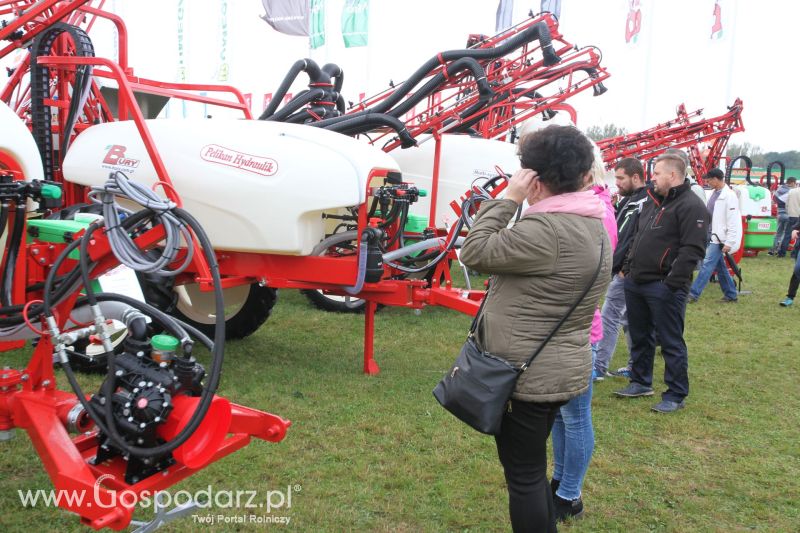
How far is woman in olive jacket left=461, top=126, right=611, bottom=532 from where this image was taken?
200 centimetres

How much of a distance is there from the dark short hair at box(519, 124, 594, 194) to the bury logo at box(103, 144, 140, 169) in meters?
2.73

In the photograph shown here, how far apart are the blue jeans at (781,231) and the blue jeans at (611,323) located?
10165mm

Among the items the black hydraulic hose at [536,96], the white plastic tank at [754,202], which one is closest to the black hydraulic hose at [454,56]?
the black hydraulic hose at [536,96]

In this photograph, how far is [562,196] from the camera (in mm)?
2076

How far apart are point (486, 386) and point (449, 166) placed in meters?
4.97

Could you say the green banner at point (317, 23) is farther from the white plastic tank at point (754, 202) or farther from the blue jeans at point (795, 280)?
the blue jeans at point (795, 280)

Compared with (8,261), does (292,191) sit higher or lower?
higher

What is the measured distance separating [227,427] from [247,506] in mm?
807

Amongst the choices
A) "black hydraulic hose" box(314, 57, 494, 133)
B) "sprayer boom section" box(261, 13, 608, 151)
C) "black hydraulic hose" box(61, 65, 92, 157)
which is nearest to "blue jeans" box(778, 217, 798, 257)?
"sprayer boom section" box(261, 13, 608, 151)

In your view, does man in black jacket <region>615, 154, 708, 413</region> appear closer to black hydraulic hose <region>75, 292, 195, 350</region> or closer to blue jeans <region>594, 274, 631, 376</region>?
blue jeans <region>594, 274, 631, 376</region>

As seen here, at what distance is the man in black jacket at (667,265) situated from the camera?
3.92 meters

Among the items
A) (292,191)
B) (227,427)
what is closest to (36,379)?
(227,427)

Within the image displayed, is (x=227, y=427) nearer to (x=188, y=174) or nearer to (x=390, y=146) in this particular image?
(x=188, y=174)

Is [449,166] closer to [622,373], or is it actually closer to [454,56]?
[454,56]
